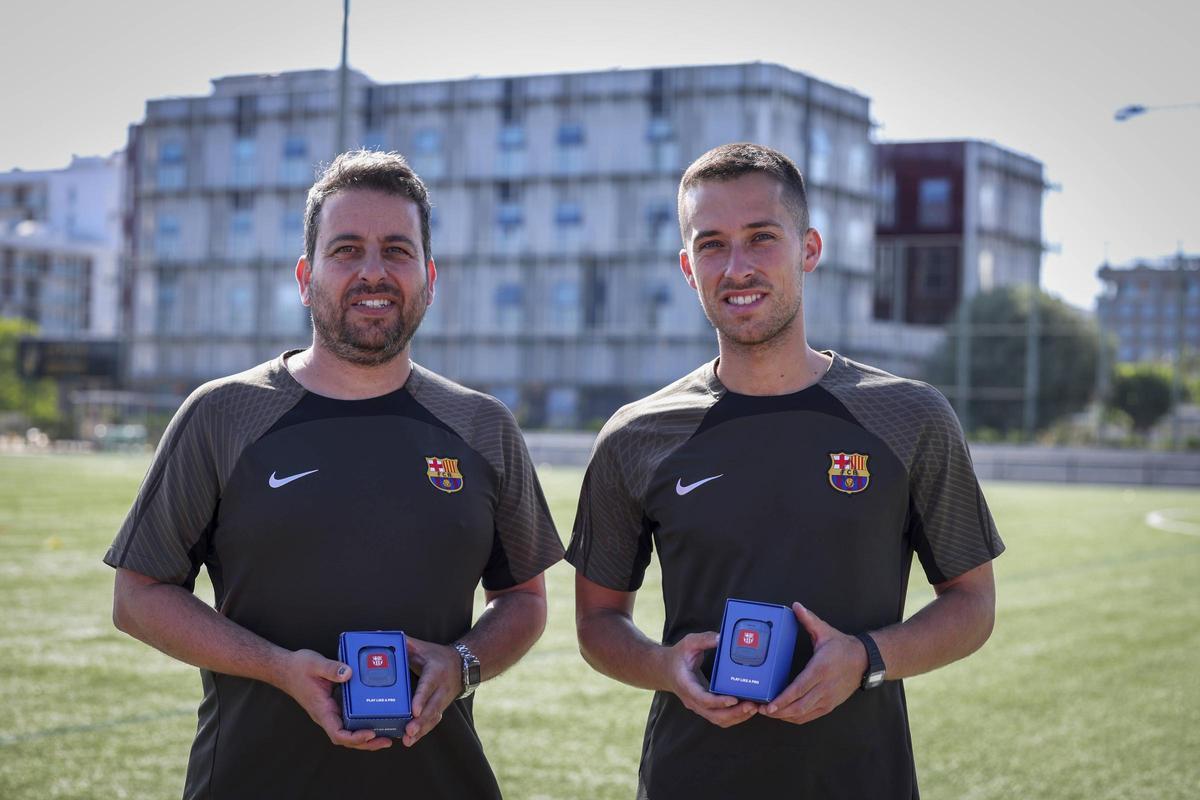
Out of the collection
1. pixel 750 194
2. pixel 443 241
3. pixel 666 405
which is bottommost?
pixel 666 405

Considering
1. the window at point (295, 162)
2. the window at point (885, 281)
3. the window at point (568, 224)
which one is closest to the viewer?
the window at point (568, 224)

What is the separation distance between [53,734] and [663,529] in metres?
5.72

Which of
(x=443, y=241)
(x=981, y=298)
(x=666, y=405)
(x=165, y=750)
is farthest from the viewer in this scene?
(x=443, y=241)

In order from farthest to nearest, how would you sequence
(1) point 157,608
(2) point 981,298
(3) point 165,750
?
(2) point 981,298
(3) point 165,750
(1) point 157,608

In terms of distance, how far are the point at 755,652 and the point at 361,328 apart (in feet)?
4.61

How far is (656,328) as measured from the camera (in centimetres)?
6100

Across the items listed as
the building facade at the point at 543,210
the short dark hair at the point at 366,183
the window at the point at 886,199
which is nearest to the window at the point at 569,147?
the building facade at the point at 543,210

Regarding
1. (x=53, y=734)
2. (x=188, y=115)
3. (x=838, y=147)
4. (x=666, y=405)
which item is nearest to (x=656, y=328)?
(x=838, y=147)

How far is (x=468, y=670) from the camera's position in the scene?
3.69 meters

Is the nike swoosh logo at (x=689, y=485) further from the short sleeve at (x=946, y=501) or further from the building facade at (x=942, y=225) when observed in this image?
the building facade at (x=942, y=225)

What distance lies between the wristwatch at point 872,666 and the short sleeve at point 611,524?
745 millimetres

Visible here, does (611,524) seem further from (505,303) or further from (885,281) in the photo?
(885,281)

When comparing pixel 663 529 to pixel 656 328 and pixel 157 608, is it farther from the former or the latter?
pixel 656 328

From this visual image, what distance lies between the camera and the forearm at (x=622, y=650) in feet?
11.9
